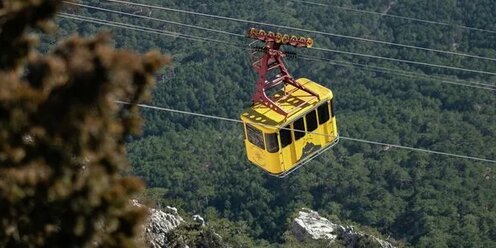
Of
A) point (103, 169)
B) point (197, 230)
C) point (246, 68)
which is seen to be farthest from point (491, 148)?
point (103, 169)

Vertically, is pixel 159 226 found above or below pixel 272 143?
below

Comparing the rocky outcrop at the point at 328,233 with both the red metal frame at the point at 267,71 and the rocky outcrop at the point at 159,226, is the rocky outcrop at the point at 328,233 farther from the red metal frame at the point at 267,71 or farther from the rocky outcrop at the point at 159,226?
the red metal frame at the point at 267,71

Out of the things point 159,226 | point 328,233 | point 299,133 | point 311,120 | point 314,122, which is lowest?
point 328,233

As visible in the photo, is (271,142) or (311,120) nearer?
(271,142)

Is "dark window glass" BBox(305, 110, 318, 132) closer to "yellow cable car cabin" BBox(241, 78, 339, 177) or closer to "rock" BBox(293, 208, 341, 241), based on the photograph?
"yellow cable car cabin" BBox(241, 78, 339, 177)

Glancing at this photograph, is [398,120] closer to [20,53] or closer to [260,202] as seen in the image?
[260,202]

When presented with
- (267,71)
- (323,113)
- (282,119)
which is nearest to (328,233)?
(323,113)

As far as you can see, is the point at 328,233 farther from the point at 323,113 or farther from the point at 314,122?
the point at 314,122

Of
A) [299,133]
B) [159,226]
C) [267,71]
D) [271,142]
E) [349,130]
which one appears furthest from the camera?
[349,130]
